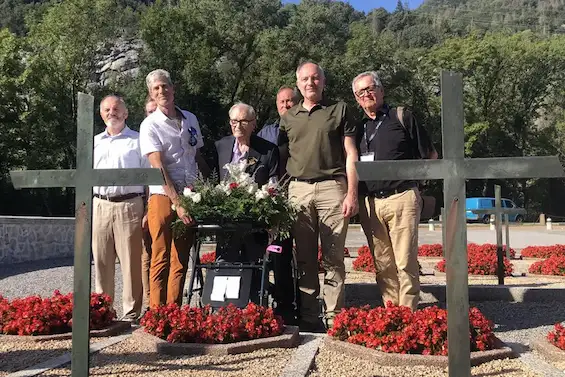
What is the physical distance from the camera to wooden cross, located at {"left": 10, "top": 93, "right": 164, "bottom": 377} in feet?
11.1

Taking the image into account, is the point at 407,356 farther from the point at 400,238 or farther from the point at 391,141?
the point at 391,141

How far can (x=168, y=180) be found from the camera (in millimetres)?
5168

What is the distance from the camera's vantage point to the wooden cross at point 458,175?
10.5 ft

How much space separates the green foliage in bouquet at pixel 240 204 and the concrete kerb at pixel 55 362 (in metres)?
1.11

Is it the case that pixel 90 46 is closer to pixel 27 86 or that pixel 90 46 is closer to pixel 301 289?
pixel 27 86

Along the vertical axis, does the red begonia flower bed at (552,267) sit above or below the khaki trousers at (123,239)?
below

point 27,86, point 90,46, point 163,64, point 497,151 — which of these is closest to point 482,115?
point 497,151

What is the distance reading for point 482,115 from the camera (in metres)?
42.1

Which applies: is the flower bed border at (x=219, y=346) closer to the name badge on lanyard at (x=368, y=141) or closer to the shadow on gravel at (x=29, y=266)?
the name badge on lanyard at (x=368, y=141)

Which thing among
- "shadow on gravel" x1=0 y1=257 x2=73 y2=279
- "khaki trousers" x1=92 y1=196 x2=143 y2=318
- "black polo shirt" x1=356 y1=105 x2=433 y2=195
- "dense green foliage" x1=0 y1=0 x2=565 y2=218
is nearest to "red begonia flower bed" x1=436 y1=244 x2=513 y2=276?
"black polo shirt" x1=356 y1=105 x2=433 y2=195

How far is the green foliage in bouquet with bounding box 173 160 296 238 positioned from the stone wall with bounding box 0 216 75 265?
32.2ft

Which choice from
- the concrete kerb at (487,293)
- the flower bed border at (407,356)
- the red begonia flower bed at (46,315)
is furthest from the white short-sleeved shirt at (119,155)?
the concrete kerb at (487,293)

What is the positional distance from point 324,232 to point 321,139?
755 mm

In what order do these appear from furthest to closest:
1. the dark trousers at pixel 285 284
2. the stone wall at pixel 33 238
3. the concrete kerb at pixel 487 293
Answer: the stone wall at pixel 33 238 < the concrete kerb at pixel 487 293 < the dark trousers at pixel 285 284
